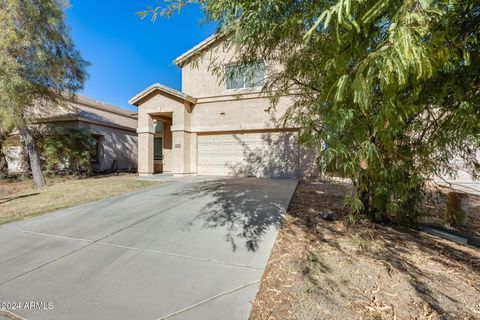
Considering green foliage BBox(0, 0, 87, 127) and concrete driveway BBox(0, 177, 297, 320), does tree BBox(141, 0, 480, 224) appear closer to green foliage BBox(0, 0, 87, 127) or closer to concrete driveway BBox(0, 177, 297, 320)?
concrete driveway BBox(0, 177, 297, 320)

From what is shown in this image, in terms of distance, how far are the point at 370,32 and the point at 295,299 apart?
2695 mm

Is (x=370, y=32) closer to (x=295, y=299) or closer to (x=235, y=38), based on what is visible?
(x=235, y=38)

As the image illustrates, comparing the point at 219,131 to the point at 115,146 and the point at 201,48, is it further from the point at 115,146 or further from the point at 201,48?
the point at 115,146

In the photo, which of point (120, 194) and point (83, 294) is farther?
point (120, 194)

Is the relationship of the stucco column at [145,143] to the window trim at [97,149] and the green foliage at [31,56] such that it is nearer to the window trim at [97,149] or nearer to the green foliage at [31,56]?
the green foliage at [31,56]

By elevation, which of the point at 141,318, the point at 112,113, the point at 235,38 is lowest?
the point at 141,318

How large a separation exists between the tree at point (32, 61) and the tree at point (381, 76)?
8.48 meters

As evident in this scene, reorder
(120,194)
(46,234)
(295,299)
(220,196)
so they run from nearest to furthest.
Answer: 1. (295,299)
2. (46,234)
3. (220,196)
4. (120,194)

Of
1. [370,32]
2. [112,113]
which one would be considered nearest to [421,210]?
[370,32]

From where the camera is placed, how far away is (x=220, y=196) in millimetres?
6359

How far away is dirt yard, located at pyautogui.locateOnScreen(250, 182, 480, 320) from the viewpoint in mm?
2199

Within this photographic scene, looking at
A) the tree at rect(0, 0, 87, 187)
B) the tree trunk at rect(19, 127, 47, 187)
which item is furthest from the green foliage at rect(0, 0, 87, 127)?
the tree trunk at rect(19, 127, 47, 187)

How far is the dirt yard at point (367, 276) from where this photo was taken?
86.6 inches

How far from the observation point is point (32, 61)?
8422mm
